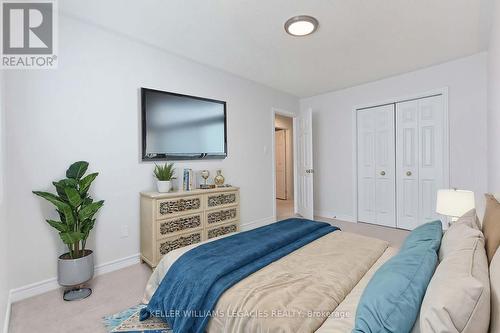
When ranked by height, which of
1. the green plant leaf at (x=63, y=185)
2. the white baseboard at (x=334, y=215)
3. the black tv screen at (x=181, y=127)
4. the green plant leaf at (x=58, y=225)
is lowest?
the white baseboard at (x=334, y=215)

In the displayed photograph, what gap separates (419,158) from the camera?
145 inches

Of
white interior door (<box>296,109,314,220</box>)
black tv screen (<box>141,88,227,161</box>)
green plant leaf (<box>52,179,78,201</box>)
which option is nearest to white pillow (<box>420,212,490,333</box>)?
green plant leaf (<box>52,179,78,201</box>)

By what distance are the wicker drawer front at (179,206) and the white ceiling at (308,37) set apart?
5.81 feet

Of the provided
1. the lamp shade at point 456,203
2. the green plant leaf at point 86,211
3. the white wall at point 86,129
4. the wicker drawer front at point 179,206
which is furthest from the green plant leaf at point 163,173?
the lamp shade at point 456,203

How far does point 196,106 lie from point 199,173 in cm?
89

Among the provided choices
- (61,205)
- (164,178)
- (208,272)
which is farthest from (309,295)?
(164,178)

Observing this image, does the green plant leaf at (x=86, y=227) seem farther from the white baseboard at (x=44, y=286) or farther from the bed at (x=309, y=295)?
the bed at (x=309, y=295)

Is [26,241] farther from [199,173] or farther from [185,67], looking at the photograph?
[185,67]

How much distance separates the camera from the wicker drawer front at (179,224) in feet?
8.27

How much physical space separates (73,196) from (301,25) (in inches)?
99.7

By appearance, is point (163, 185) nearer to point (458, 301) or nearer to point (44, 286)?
point (44, 286)

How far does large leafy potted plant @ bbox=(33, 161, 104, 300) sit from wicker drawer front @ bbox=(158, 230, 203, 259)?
0.62 metres

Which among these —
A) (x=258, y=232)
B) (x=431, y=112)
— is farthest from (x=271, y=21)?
(x=431, y=112)

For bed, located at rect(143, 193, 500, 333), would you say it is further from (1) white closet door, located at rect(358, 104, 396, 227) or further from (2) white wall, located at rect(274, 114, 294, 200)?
(2) white wall, located at rect(274, 114, 294, 200)
